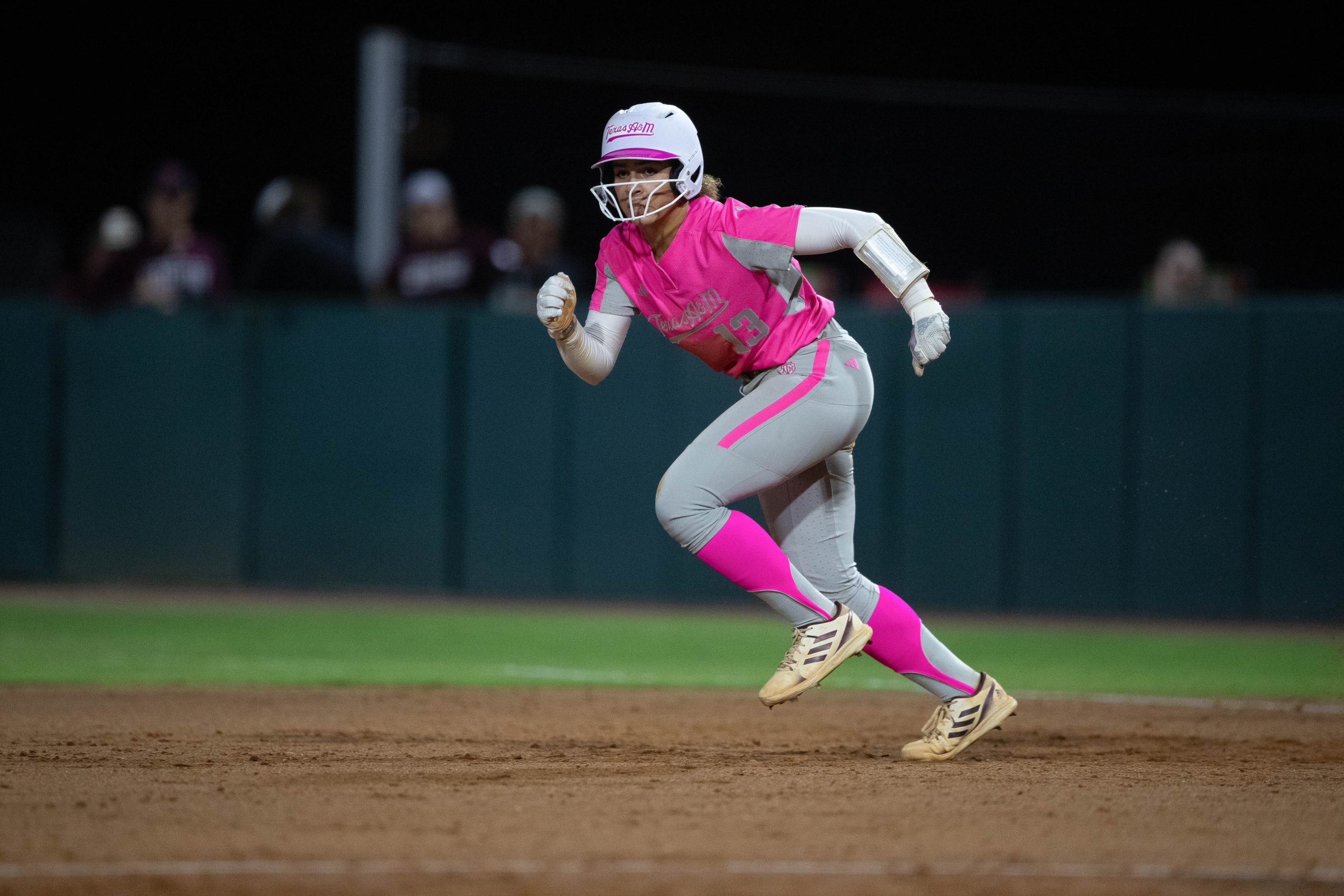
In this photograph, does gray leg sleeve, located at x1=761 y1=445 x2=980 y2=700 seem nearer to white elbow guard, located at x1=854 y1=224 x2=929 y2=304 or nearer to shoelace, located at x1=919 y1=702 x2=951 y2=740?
shoelace, located at x1=919 y1=702 x2=951 y2=740

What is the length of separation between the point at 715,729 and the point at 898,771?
52.4 inches

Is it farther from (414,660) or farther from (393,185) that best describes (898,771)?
(393,185)

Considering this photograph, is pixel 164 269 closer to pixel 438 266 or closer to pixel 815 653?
pixel 438 266

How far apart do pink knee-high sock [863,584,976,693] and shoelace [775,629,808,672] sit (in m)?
0.43

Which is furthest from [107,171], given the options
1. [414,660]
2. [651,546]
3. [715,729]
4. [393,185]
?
[715,729]

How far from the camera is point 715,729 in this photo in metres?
6.45

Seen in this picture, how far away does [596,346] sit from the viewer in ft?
17.9

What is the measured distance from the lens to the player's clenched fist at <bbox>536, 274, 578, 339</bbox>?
16.9 ft

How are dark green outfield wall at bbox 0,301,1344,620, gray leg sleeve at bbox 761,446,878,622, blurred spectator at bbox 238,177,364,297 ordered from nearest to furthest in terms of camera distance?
gray leg sleeve at bbox 761,446,878,622, dark green outfield wall at bbox 0,301,1344,620, blurred spectator at bbox 238,177,364,297

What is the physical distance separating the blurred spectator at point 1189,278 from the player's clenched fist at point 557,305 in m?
7.27

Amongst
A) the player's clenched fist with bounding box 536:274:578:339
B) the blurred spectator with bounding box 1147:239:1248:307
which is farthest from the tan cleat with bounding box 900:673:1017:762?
the blurred spectator with bounding box 1147:239:1248:307

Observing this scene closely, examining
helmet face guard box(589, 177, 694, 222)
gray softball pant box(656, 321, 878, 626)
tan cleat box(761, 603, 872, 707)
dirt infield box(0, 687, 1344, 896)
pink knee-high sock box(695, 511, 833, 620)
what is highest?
helmet face guard box(589, 177, 694, 222)

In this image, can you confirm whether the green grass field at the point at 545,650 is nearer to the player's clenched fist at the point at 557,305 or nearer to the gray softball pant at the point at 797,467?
the gray softball pant at the point at 797,467

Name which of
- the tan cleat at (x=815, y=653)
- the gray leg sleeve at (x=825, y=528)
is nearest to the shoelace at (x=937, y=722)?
the gray leg sleeve at (x=825, y=528)
